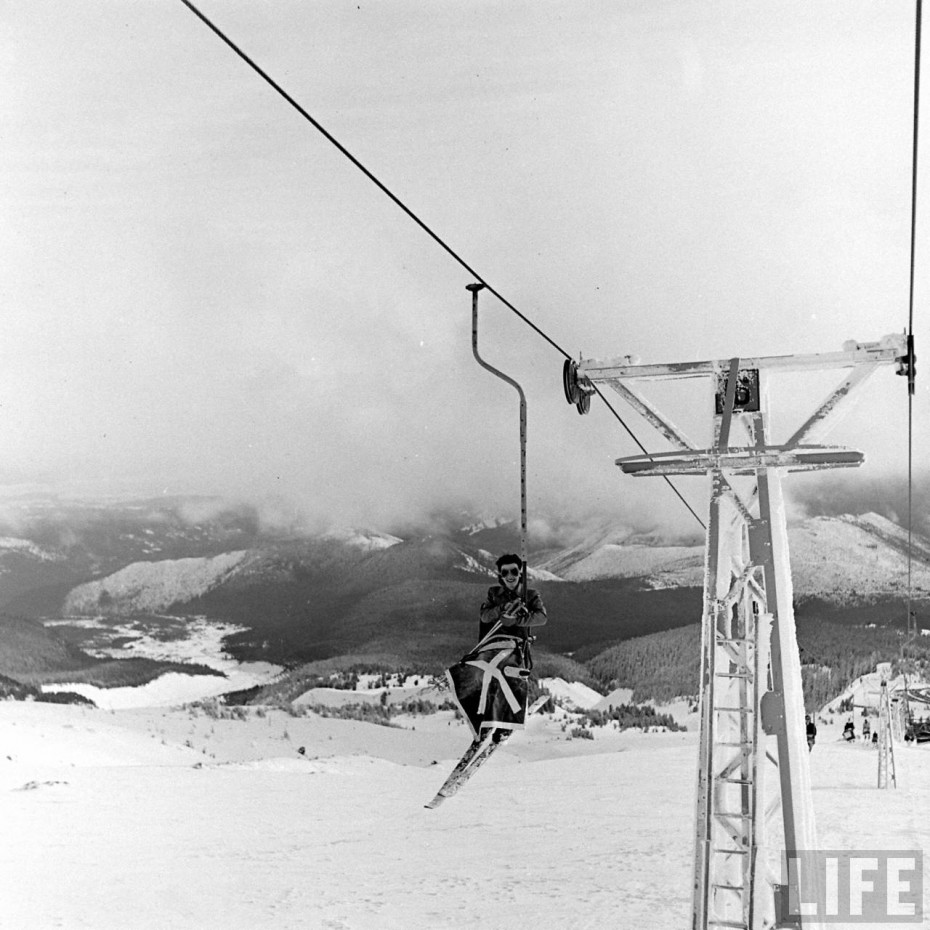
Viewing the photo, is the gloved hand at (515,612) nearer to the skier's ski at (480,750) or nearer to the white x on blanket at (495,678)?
the white x on blanket at (495,678)

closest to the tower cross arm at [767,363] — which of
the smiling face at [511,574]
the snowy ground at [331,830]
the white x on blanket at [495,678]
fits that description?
the smiling face at [511,574]

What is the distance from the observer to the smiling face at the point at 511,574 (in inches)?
374

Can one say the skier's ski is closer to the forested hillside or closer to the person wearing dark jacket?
the person wearing dark jacket

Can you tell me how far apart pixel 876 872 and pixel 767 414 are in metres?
12.2

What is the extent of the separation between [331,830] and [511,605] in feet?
46.9

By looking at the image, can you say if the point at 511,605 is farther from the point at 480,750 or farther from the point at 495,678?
the point at 480,750

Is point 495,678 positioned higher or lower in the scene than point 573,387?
lower

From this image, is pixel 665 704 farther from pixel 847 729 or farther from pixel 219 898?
pixel 219 898

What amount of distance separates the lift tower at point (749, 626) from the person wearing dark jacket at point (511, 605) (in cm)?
130

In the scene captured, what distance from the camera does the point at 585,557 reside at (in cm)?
9844

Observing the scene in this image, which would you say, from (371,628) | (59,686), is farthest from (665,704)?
(59,686)

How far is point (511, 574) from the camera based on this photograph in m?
9.52

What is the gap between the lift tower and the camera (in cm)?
880

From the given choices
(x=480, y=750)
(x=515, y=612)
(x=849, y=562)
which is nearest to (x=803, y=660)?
(x=849, y=562)
